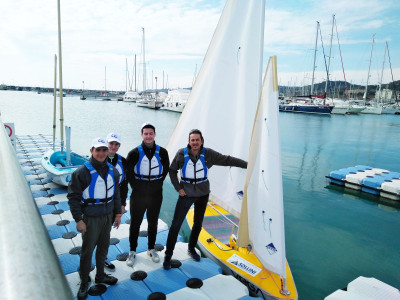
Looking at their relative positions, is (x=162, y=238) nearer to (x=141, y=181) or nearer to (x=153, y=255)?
(x=153, y=255)

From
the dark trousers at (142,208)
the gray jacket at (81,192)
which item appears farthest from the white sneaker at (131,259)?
the gray jacket at (81,192)

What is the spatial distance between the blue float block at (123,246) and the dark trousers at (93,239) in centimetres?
124

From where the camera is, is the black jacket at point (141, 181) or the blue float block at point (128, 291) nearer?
the blue float block at point (128, 291)

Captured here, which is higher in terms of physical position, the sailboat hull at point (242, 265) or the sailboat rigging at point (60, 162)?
the sailboat rigging at point (60, 162)

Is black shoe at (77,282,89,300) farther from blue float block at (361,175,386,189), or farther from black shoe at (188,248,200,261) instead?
blue float block at (361,175,386,189)

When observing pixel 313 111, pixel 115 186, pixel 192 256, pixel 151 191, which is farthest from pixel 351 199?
pixel 313 111

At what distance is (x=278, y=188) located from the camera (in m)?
3.55

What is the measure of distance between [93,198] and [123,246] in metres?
2.15

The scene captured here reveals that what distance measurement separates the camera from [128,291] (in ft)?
12.4

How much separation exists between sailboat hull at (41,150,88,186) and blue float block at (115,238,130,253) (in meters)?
3.30

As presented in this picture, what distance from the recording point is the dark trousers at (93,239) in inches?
128

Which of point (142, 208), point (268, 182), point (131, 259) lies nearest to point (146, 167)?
point (142, 208)

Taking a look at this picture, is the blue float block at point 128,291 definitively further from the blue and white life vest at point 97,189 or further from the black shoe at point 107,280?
the blue and white life vest at point 97,189

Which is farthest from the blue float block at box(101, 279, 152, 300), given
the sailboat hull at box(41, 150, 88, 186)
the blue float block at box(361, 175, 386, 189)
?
the blue float block at box(361, 175, 386, 189)
